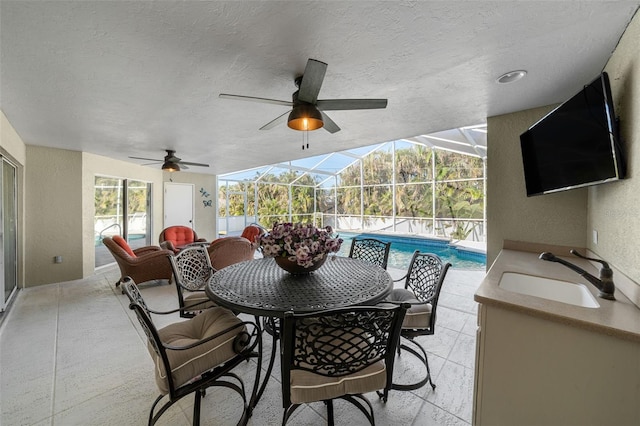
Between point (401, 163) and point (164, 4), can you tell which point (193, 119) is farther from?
point (401, 163)

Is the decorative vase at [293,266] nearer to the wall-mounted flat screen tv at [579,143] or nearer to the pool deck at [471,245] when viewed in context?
the wall-mounted flat screen tv at [579,143]

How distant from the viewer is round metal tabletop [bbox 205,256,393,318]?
1418 millimetres

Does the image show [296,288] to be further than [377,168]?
No

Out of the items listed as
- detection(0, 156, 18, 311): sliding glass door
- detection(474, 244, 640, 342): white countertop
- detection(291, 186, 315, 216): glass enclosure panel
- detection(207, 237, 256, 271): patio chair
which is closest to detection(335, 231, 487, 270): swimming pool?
detection(207, 237, 256, 271): patio chair

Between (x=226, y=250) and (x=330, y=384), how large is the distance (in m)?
3.28

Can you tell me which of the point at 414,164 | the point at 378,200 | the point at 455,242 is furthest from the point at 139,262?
the point at 414,164

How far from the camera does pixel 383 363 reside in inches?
52.8

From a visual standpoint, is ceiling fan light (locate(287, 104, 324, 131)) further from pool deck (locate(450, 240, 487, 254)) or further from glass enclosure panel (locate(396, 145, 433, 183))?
glass enclosure panel (locate(396, 145, 433, 183))

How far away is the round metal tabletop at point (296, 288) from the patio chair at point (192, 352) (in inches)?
6.6

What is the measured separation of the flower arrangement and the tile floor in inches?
37.5

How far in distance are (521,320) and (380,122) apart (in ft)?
8.13

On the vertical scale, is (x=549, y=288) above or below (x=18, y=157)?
below

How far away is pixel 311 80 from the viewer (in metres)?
1.66

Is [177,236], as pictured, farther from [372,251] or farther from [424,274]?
[424,274]
